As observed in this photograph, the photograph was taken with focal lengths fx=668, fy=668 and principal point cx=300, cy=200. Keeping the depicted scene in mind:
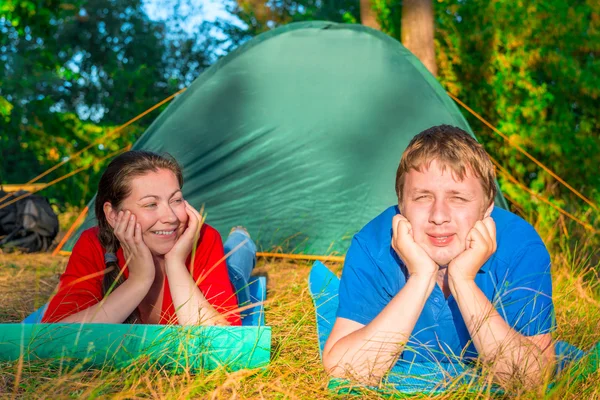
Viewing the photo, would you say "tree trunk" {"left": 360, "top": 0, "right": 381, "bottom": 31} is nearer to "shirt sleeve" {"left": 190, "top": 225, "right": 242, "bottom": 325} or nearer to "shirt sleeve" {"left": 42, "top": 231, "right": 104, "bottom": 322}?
"shirt sleeve" {"left": 190, "top": 225, "right": 242, "bottom": 325}

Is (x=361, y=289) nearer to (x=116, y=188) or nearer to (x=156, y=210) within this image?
(x=156, y=210)

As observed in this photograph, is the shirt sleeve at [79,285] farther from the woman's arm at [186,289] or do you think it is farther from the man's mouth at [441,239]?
the man's mouth at [441,239]

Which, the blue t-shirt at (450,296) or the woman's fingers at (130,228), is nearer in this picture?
the blue t-shirt at (450,296)

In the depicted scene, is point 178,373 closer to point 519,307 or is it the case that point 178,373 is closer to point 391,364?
point 391,364

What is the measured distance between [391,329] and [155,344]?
78 centimetres

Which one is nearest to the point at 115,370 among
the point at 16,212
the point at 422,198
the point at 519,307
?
the point at 422,198

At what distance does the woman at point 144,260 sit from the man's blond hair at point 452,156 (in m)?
0.67

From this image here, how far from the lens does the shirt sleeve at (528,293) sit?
6.59 feet

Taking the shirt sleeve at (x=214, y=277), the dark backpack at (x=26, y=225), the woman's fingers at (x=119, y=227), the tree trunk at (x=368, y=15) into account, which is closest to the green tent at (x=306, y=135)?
the dark backpack at (x=26, y=225)

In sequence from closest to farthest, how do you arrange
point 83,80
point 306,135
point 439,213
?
point 439,213, point 306,135, point 83,80

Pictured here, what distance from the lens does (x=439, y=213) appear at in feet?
6.64

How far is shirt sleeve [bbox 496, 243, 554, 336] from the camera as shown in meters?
2.01

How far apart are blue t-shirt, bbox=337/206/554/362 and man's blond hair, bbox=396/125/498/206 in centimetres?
19

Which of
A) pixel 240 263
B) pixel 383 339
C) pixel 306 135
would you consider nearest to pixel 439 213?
pixel 383 339
